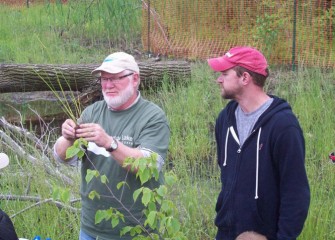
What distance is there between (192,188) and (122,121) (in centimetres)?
154

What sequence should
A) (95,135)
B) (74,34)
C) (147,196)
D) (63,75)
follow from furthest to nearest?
(74,34) → (63,75) → (95,135) → (147,196)

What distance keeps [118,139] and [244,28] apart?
8.48m

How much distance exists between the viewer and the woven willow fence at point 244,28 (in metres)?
10.7

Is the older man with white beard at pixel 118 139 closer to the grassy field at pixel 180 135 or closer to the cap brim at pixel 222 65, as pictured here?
the cap brim at pixel 222 65

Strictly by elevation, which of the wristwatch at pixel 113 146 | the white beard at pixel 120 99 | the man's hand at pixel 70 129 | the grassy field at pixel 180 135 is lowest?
the grassy field at pixel 180 135

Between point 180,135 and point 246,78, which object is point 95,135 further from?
point 180,135

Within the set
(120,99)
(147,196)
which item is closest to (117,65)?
(120,99)

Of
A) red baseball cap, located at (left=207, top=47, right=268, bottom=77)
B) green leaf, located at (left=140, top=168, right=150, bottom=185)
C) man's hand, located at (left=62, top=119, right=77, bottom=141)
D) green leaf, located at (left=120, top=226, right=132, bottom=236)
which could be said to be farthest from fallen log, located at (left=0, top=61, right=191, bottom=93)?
green leaf, located at (left=140, top=168, right=150, bottom=185)

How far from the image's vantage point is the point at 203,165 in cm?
628

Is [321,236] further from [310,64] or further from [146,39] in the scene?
[146,39]

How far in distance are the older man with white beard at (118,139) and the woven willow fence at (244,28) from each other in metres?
6.83

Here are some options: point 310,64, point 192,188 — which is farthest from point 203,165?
point 310,64

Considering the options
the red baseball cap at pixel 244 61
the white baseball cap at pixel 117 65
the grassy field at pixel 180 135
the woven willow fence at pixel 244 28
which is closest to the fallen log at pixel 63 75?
the grassy field at pixel 180 135

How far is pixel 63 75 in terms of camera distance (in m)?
8.75
